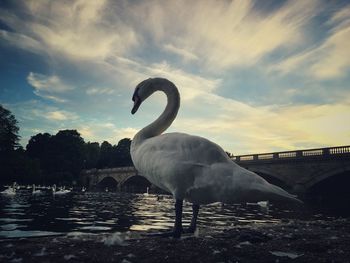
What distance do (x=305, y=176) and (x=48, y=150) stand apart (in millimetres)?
73772

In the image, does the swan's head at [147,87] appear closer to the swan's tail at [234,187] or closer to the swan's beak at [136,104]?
the swan's beak at [136,104]

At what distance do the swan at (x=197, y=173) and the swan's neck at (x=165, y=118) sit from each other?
15.2 inches

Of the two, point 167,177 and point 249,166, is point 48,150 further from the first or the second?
point 167,177

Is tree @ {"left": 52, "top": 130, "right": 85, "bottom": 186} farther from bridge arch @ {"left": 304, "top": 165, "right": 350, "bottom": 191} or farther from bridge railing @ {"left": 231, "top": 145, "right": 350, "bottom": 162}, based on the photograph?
bridge arch @ {"left": 304, "top": 165, "right": 350, "bottom": 191}

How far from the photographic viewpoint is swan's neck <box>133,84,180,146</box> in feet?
19.3

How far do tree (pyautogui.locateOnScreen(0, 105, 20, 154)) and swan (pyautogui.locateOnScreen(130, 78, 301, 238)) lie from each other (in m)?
50.2

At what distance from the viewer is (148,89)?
6.34 meters

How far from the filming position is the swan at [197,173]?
4320 millimetres

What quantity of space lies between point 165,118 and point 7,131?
54.2 meters

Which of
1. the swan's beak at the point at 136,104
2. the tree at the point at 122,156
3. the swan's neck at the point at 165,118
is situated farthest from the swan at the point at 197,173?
the tree at the point at 122,156

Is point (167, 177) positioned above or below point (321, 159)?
below

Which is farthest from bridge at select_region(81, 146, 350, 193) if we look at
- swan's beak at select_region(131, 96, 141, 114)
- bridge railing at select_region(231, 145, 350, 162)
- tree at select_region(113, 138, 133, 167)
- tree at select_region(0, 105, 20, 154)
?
tree at select_region(113, 138, 133, 167)

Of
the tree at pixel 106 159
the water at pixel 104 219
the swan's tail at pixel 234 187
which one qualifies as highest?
the tree at pixel 106 159

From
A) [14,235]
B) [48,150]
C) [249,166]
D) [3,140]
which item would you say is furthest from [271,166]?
[48,150]
